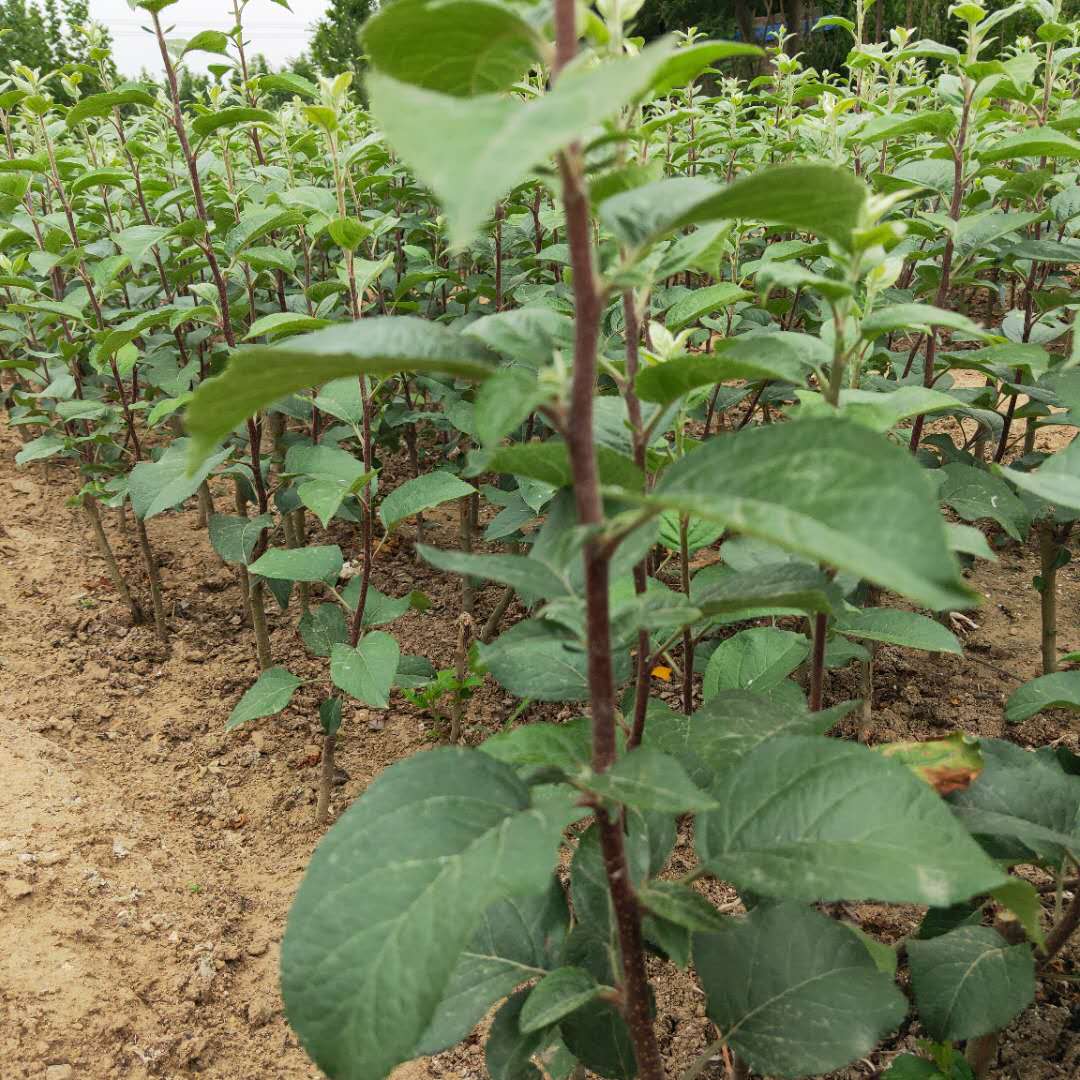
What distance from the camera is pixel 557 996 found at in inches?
46.4

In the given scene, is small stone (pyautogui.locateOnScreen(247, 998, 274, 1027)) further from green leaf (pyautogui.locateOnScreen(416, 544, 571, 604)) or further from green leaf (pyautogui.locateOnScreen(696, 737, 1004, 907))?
green leaf (pyautogui.locateOnScreen(416, 544, 571, 604))

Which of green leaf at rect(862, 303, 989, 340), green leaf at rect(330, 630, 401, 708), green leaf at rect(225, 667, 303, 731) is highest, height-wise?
green leaf at rect(862, 303, 989, 340)

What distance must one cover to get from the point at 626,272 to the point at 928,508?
1.31 ft

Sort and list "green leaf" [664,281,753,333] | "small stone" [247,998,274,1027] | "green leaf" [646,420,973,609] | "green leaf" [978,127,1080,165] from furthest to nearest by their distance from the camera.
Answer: "small stone" [247,998,274,1027] < "green leaf" [978,127,1080,165] < "green leaf" [664,281,753,333] < "green leaf" [646,420,973,609]

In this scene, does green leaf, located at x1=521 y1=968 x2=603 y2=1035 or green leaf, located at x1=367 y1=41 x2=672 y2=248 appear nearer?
green leaf, located at x1=367 y1=41 x2=672 y2=248

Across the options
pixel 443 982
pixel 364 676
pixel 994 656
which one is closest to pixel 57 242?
pixel 364 676

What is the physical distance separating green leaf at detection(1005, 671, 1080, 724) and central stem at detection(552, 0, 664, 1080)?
0.87m

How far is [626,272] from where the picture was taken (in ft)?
3.07

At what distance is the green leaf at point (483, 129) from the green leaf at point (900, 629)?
1.23 metres

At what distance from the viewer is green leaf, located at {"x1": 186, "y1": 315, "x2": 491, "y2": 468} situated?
2.70 feet

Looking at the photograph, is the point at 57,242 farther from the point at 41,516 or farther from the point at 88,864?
the point at 88,864

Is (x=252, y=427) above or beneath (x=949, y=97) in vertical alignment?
beneath

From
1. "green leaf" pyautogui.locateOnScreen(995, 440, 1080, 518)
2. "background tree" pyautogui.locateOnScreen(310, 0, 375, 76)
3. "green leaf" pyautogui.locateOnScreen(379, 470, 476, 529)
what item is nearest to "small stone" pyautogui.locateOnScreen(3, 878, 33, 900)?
"green leaf" pyautogui.locateOnScreen(379, 470, 476, 529)

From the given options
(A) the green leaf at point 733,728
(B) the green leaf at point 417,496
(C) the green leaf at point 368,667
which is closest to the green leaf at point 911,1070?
(A) the green leaf at point 733,728
